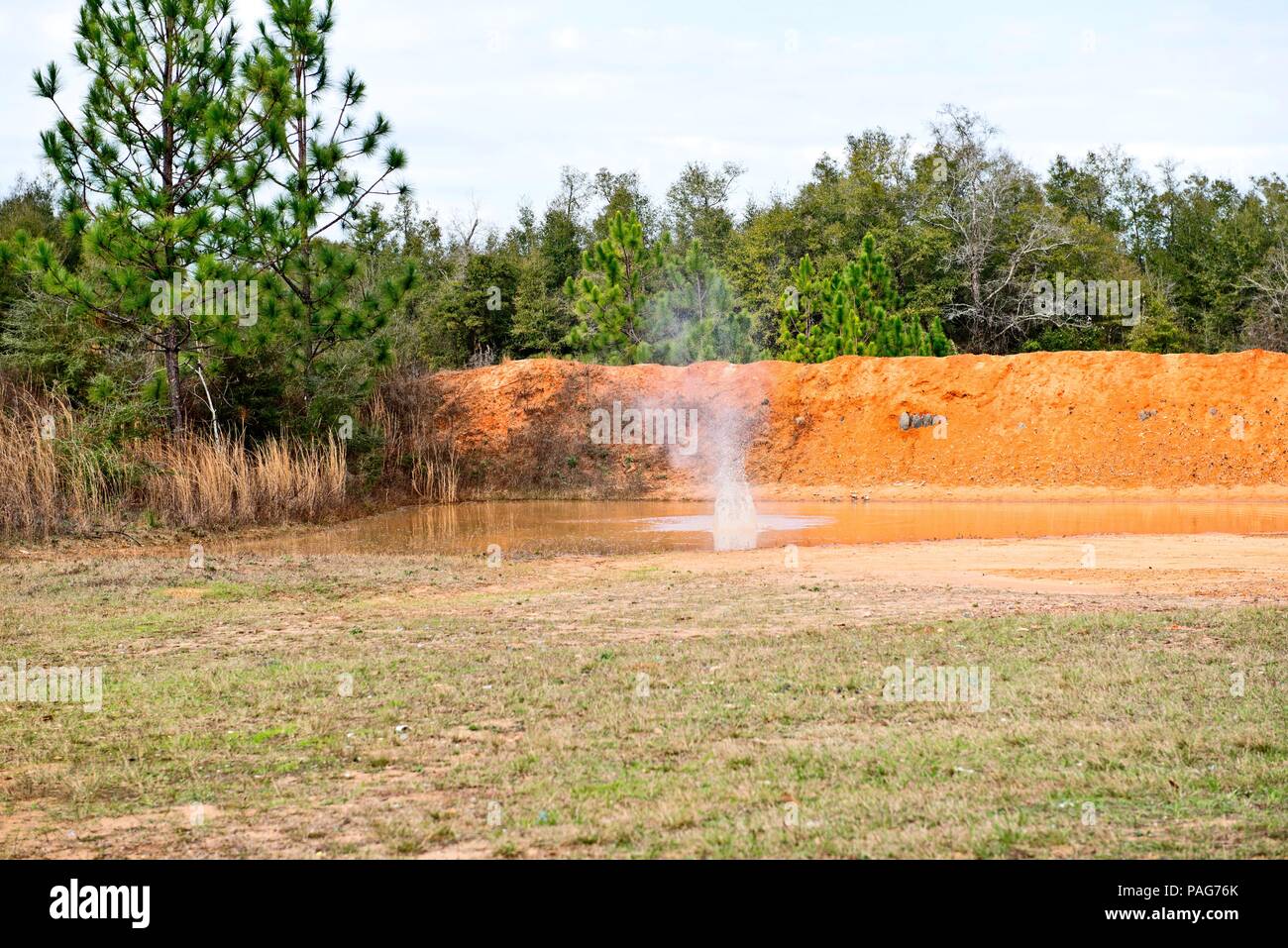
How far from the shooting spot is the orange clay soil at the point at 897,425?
2842 cm

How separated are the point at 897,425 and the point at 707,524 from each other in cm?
1103

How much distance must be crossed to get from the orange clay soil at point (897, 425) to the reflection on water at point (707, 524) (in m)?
2.80

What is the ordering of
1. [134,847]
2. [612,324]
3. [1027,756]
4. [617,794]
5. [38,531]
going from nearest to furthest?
1. [134,847]
2. [617,794]
3. [1027,756]
4. [38,531]
5. [612,324]

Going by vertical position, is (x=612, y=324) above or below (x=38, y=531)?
above

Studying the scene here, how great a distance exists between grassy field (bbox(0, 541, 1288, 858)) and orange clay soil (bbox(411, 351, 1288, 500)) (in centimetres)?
1829

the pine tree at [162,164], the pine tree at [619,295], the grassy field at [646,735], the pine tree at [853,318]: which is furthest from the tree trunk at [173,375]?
the pine tree at [853,318]

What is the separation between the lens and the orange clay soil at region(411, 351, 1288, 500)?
2842 cm

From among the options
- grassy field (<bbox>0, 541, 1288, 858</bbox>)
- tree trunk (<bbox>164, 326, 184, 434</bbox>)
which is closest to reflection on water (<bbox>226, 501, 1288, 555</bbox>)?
tree trunk (<bbox>164, 326, 184, 434</bbox>)

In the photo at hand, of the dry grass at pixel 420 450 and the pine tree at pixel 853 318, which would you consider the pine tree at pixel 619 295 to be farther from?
the dry grass at pixel 420 450

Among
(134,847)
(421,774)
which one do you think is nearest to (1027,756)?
(421,774)

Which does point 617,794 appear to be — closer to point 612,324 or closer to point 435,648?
point 435,648

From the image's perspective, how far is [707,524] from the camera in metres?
21.5

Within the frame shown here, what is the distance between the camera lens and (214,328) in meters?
22.0
